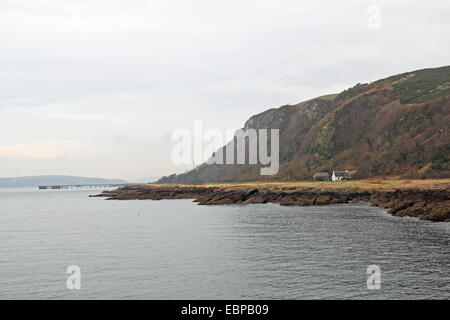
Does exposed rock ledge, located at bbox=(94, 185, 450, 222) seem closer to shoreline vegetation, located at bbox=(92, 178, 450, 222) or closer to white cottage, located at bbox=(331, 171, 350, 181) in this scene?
shoreline vegetation, located at bbox=(92, 178, 450, 222)

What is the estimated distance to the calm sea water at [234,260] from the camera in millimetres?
28750

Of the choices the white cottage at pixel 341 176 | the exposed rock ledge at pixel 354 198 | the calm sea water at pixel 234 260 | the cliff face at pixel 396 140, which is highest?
the cliff face at pixel 396 140

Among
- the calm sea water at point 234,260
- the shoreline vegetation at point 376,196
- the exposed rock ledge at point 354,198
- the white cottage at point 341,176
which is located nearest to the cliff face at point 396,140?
the white cottage at point 341,176

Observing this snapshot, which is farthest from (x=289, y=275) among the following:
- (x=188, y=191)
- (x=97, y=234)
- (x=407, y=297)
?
(x=188, y=191)

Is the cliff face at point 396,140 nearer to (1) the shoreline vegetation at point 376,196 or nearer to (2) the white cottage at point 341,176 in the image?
(2) the white cottage at point 341,176

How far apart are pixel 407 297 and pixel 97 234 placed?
4388 cm

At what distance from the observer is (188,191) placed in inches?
6220

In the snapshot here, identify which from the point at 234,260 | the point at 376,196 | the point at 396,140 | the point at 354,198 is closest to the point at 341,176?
the point at 396,140

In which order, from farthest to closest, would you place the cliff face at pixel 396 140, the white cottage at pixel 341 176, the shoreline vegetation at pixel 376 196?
the white cottage at pixel 341 176
the cliff face at pixel 396 140
the shoreline vegetation at pixel 376 196

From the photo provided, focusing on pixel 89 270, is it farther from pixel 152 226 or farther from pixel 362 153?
pixel 362 153

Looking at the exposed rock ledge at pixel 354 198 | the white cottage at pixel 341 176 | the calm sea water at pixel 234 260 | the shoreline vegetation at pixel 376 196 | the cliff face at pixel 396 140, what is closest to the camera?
the calm sea water at pixel 234 260

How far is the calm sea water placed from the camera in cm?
2875

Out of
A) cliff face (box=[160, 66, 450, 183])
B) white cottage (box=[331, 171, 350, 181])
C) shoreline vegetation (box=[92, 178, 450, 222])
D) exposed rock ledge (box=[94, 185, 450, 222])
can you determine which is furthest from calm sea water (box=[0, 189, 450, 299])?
cliff face (box=[160, 66, 450, 183])

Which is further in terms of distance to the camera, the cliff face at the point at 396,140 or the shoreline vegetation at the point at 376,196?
the cliff face at the point at 396,140
